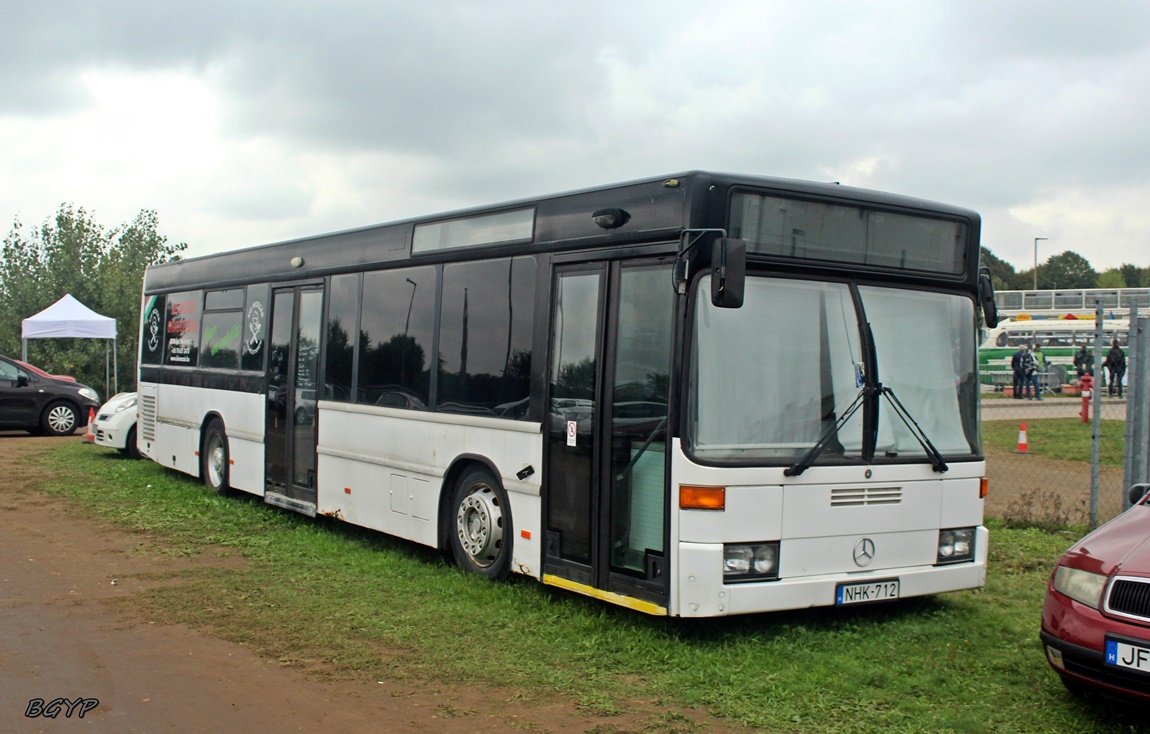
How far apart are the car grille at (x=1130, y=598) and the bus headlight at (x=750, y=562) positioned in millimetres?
1947

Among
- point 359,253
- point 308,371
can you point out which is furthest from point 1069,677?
point 308,371

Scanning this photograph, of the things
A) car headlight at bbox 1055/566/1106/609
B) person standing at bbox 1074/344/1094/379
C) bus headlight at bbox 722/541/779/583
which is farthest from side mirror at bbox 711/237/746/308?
person standing at bbox 1074/344/1094/379

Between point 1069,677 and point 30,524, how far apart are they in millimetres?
10521

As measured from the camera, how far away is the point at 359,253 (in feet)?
35.7

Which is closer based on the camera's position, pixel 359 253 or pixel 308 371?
pixel 359 253

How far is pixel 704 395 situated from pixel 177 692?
135 inches

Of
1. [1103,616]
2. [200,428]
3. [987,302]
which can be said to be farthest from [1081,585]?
[200,428]

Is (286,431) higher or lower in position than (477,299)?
lower

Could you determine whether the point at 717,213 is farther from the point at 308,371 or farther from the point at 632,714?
the point at 308,371

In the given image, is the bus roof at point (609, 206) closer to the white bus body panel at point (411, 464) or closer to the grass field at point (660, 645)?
the white bus body panel at point (411, 464)

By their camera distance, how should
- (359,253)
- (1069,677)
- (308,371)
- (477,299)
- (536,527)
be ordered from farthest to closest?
(308,371) < (359,253) < (477,299) < (536,527) < (1069,677)

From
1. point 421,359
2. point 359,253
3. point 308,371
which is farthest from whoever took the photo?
point 308,371

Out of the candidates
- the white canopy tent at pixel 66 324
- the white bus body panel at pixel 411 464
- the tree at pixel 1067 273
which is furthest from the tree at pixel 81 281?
the tree at pixel 1067 273

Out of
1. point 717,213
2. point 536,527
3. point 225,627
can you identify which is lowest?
point 225,627
